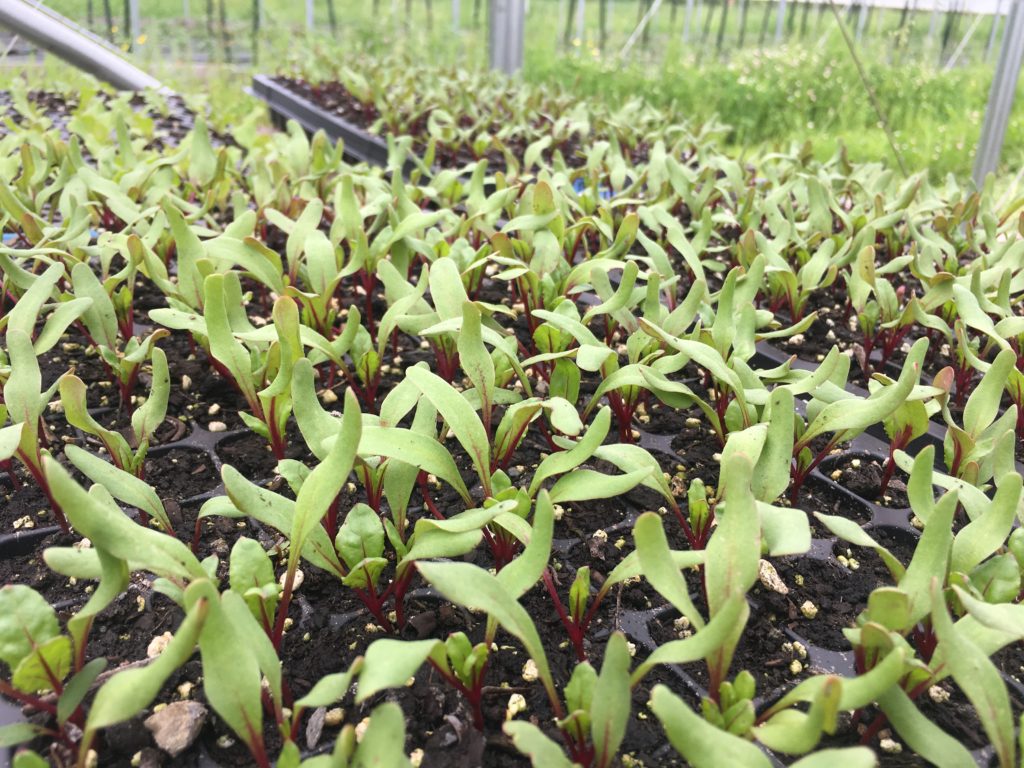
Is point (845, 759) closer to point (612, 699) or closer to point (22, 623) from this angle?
point (612, 699)

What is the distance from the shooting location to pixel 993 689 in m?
0.57

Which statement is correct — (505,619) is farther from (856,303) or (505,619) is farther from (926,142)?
(926,142)

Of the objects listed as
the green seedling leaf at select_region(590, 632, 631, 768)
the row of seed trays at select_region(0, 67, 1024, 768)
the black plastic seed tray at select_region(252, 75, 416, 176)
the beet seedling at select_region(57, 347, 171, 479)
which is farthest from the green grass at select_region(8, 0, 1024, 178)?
the green seedling leaf at select_region(590, 632, 631, 768)

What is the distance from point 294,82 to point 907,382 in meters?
4.11

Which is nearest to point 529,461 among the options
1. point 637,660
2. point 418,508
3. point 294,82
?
point 418,508

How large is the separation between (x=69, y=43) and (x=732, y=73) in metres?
5.05

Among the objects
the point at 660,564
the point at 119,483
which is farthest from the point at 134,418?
the point at 660,564

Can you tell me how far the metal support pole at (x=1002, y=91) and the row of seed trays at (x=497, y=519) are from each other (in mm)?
1304

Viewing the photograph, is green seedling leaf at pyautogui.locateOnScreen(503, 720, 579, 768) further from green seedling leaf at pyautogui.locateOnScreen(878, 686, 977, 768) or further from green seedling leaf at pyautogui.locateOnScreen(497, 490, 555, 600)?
green seedling leaf at pyautogui.locateOnScreen(878, 686, 977, 768)

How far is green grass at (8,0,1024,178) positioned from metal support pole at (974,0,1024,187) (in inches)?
52.9

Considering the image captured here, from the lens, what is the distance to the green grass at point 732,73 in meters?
4.98

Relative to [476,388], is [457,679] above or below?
below

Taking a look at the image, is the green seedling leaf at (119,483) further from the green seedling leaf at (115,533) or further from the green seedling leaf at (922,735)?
the green seedling leaf at (922,735)

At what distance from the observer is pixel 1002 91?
8.18 feet
